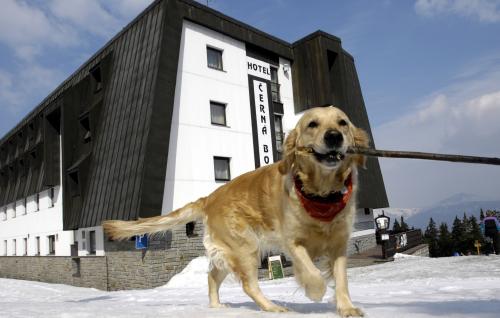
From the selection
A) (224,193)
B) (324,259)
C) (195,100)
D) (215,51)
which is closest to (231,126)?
(195,100)

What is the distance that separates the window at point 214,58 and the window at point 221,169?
4.51 m

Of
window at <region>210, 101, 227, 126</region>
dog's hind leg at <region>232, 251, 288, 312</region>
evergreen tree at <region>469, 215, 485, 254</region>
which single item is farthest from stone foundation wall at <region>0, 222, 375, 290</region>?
evergreen tree at <region>469, 215, 485, 254</region>

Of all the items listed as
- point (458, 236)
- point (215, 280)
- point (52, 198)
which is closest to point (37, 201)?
point (52, 198)

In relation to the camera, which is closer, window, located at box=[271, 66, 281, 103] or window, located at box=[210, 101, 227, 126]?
window, located at box=[210, 101, 227, 126]

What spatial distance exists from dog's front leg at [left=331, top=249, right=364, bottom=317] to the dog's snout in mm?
1325

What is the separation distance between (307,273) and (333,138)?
149 cm

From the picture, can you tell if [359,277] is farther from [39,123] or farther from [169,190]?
[39,123]

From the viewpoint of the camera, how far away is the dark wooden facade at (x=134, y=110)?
16312 millimetres

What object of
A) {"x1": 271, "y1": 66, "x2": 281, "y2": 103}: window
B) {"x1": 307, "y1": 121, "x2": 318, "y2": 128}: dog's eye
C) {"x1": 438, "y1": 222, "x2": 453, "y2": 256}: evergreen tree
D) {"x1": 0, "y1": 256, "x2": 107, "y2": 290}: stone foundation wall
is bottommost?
{"x1": 438, "y1": 222, "x2": 453, "y2": 256}: evergreen tree

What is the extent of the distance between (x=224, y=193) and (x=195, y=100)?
13088 millimetres

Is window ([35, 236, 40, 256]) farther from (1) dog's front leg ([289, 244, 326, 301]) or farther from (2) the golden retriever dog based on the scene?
(1) dog's front leg ([289, 244, 326, 301])

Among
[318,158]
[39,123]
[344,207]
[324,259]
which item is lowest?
[324,259]

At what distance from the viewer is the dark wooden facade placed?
1631 cm

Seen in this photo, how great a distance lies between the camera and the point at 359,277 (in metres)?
12.7
